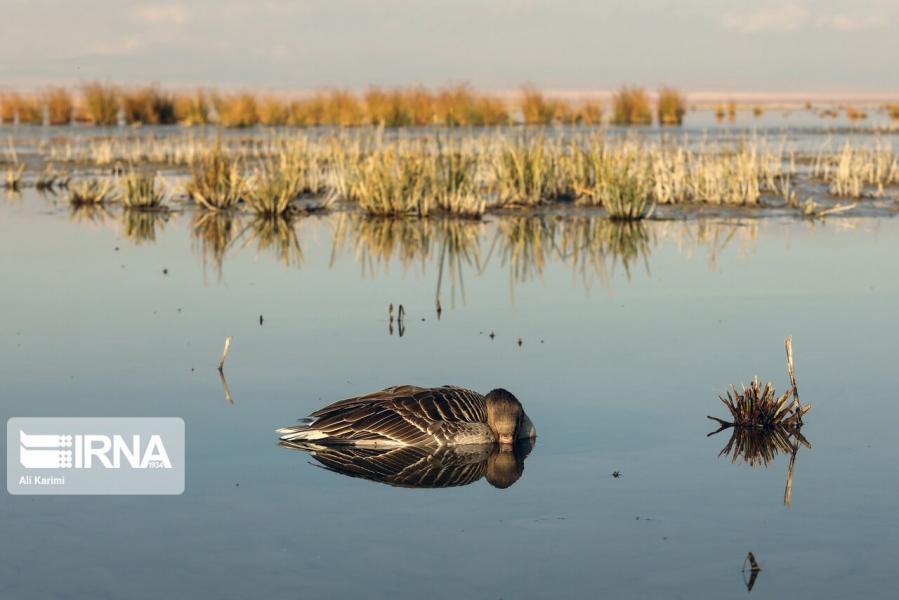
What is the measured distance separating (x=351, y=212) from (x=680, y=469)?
16.4m

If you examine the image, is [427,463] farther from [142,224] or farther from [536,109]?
[536,109]

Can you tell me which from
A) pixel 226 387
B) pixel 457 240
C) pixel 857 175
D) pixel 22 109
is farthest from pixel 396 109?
pixel 226 387

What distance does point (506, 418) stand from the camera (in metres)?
7.57

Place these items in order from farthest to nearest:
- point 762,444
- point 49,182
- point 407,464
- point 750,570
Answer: point 49,182
point 762,444
point 407,464
point 750,570

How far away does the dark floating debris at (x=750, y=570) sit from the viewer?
5.43 m

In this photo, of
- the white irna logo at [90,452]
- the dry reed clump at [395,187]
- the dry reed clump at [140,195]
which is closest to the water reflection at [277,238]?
the dry reed clump at [395,187]

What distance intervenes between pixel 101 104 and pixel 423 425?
168ft

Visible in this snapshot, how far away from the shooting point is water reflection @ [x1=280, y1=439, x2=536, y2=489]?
7.07 m

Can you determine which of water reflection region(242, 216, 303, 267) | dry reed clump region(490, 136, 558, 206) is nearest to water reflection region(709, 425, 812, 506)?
water reflection region(242, 216, 303, 267)

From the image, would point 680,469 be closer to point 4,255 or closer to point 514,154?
point 4,255

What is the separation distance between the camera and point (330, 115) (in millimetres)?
57125

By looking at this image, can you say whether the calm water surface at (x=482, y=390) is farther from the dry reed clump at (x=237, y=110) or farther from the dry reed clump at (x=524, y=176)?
the dry reed clump at (x=237, y=110)

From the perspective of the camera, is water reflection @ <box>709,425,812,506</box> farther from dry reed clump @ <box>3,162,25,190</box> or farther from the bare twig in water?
dry reed clump @ <box>3,162,25,190</box>

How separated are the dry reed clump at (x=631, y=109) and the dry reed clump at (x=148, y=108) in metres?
20.1
